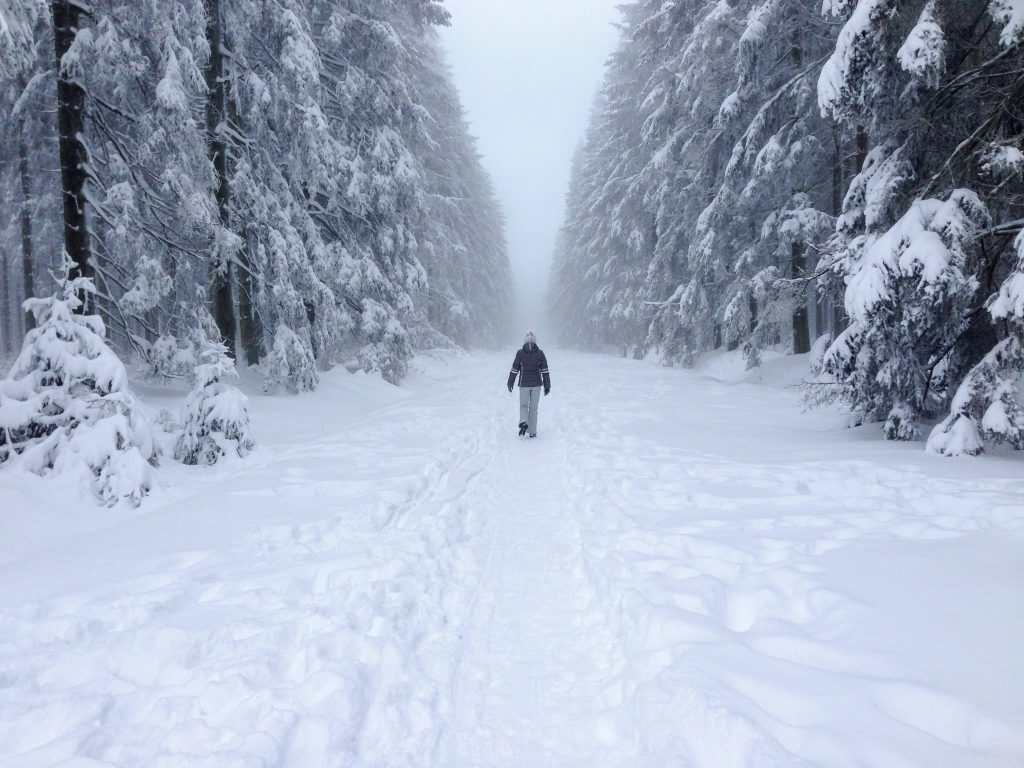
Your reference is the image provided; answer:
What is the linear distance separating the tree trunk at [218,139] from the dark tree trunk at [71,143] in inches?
103

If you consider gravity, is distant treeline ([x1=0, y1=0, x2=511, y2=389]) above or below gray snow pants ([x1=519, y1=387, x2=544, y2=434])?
above

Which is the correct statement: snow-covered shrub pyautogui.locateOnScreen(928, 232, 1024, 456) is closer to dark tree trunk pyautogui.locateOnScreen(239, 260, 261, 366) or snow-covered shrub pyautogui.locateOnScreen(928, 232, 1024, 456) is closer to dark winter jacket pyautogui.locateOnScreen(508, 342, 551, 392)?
dark winter jacket pyautogui.locateOnScreen(508, 342, 551, 392)

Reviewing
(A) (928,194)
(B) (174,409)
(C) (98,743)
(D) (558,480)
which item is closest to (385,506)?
(D) (558,480)

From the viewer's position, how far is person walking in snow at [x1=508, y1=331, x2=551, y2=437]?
32.4 feet

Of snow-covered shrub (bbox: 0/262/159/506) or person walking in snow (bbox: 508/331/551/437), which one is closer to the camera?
snow-covered shrub (bbox: 0/262/159/506)

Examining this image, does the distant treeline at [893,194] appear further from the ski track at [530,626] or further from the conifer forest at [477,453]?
the ski track at [530,626]

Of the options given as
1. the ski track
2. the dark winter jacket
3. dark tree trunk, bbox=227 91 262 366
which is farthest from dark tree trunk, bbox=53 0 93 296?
the dark winter jacket

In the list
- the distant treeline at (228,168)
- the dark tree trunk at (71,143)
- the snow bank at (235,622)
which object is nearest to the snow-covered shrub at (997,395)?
the snow bank at (235,622)

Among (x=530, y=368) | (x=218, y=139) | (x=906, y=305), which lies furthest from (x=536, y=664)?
(x=218, y=139)

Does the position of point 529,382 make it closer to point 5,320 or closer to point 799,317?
point 799,317

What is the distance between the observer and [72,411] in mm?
5582

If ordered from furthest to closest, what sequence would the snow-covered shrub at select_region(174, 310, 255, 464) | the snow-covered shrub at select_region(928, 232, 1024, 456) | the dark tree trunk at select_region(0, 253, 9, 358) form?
the dark tree trunk at select_region(0, 253, 9, 358)
the snow-covered shrub at select_region(174, 310, 255, 464)
the snow-covered shrub at select_region(928, 232, 1024, 456)

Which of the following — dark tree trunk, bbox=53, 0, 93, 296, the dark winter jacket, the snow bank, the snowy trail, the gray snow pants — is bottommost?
the snowy trail

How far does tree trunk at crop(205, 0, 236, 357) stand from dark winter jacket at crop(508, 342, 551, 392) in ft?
20.4
